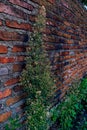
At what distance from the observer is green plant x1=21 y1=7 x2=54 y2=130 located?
7.24 ft

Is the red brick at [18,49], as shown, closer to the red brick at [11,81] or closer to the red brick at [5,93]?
the red brick at [11,81]

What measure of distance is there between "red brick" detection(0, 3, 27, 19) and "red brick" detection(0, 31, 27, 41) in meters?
0.18

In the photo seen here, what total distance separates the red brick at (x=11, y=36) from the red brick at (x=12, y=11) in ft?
0.60

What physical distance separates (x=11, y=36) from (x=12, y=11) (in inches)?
9.2

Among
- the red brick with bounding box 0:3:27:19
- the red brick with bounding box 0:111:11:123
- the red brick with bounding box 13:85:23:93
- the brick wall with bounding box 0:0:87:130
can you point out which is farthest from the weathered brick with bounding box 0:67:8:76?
the red brick with bounding box 0:3:27:19

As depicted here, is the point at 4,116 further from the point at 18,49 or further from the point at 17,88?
the point at 18,49

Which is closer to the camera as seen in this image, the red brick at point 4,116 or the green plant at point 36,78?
the red brick at point 4,116

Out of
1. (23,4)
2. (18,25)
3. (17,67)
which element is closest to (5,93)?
(17,67)

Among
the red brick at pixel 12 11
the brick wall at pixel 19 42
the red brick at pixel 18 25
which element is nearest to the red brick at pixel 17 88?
the brick wall at pixel 19 42

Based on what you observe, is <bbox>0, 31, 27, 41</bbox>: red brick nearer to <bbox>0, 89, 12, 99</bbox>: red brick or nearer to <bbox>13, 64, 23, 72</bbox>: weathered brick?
<bbox>13, 64, 23, 72</bbox>: weathered brick

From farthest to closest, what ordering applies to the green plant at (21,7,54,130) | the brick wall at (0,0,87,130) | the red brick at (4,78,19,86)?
the green plant at (21,7,54,130)
the red brick at (4,78,19,86)
the brick wall at (0,0,87,130)

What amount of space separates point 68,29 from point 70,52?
50 centimetres

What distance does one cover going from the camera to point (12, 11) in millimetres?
1994

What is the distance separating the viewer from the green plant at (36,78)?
221 cm
